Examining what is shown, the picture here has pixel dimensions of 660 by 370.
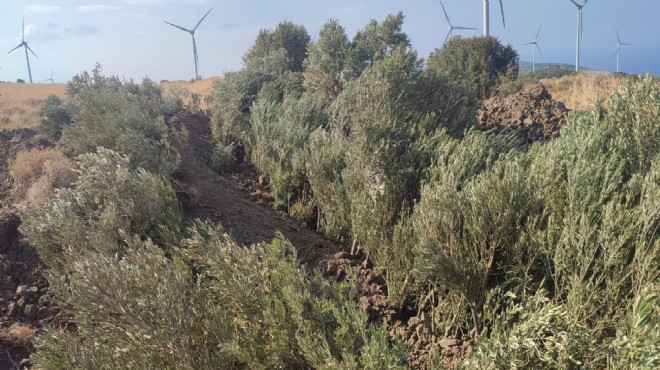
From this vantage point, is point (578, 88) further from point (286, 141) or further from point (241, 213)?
point (241, 213)

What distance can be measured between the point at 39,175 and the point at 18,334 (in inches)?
183

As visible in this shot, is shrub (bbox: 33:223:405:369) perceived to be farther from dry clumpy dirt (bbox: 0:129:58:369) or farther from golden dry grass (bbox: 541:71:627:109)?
golden dry grass (bbox: 541:71:627:109)

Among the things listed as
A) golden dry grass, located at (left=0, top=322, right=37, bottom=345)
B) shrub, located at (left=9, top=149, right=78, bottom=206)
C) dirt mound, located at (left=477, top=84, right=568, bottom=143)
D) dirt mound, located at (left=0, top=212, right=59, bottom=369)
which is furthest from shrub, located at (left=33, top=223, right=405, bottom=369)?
dirt mound, located at (left=477, top=84, right=568, bottom=143)

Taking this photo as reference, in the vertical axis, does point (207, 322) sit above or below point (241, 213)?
below

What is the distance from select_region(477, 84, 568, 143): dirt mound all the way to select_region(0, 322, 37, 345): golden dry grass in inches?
387

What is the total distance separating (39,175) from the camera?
8.62 m

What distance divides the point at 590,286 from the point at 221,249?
288cm

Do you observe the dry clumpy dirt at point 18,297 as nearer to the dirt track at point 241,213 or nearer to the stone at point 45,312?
the stone at point 45,312

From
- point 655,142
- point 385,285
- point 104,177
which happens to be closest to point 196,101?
point 104,177

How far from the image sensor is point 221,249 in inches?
154

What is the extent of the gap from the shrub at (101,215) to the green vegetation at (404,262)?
3 centimetres

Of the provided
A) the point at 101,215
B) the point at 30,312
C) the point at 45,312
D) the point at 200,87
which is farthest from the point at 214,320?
the point at 200,87

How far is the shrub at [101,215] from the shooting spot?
525 centimetres

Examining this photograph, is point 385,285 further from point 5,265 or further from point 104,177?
point 5,265
